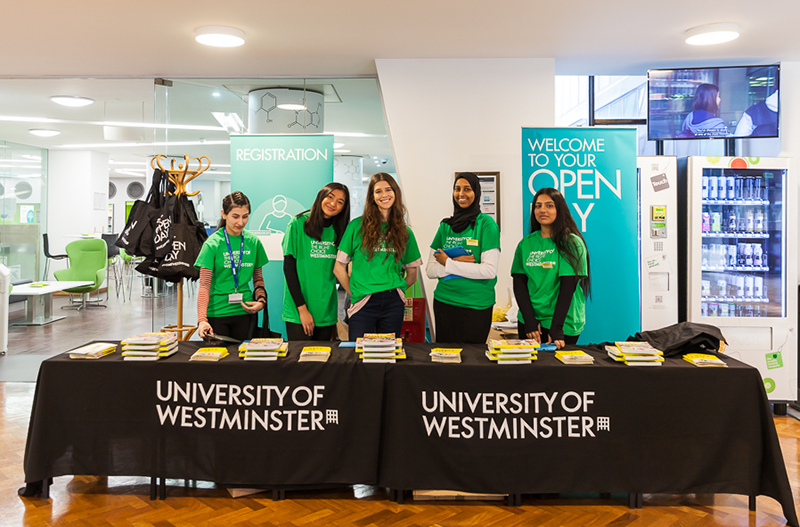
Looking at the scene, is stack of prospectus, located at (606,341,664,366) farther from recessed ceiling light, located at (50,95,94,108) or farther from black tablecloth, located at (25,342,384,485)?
recessed ceiling light, located at (50,95,94,108)

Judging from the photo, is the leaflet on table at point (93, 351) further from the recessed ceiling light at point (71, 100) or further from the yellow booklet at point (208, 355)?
the recessed ceiling light at point (71, 100)

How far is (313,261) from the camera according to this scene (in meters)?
3.16

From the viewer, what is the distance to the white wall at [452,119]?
4.50 m

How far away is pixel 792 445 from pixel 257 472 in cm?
315

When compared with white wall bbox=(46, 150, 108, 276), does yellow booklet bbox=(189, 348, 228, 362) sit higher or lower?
lower

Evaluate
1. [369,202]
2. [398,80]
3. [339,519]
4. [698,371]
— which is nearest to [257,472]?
[339,519]

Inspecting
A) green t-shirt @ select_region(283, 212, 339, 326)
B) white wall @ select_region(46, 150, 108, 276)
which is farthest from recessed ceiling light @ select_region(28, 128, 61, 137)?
green t-shirt @ select_region(283, 212, 339, 326)

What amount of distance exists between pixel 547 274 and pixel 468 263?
0.42 m

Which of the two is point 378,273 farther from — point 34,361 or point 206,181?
point 206,181

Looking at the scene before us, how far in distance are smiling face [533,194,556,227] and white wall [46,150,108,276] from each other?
1067 cm

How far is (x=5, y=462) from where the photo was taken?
10.1 feet

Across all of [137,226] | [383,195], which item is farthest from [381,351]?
[137,226]

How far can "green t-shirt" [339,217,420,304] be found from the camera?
2998 mm

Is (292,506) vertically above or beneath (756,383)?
beneath
